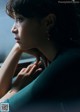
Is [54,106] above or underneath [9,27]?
underneath

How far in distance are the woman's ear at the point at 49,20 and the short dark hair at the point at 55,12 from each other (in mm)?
11

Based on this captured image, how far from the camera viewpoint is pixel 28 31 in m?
1.05

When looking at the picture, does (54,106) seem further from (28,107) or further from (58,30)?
(58,30)

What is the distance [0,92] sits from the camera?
3.94ft

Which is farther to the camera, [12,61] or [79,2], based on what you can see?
[12,61]

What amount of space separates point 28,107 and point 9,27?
31cm

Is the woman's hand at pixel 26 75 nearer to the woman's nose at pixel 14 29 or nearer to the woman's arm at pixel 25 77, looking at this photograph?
the woman's arm at pixel 25 77

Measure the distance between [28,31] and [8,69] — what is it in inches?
8.8

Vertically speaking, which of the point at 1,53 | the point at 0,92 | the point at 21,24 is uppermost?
the point at 21,24

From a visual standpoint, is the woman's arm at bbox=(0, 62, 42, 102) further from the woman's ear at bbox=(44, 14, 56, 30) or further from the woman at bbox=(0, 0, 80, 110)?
the woman's ear at bbox=(44, 14, 56, 30)

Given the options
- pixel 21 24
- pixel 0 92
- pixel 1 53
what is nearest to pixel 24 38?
pixel 21 24

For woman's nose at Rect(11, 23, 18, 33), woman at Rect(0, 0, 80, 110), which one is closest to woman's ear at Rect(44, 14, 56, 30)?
woman at Rect(0, 0, 80, 110)

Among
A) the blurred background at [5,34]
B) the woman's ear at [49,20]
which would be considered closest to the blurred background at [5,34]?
the blurred background at [5,34]

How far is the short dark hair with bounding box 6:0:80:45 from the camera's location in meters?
1.01
